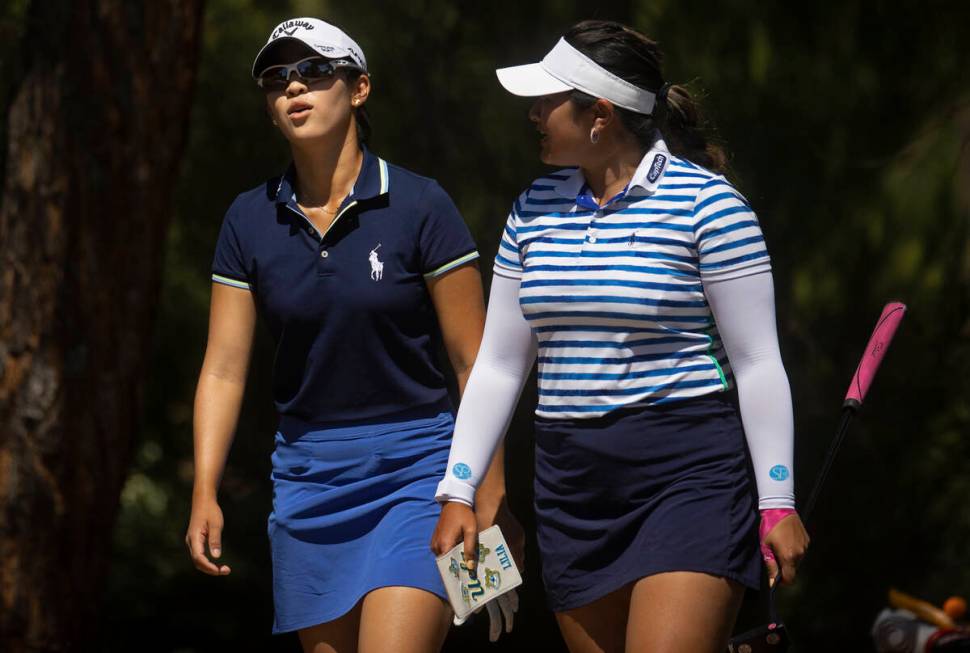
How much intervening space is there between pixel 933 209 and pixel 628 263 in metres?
3.68

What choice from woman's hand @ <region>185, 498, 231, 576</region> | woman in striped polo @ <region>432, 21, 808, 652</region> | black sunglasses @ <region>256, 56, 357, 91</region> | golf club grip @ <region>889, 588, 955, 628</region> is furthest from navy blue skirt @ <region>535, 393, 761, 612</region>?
golf club grip @ <region>889, 588, 955, 628</region>

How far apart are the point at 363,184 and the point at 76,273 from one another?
343cm

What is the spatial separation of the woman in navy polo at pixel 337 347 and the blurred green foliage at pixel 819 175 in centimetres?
304

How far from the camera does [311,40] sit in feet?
14.0

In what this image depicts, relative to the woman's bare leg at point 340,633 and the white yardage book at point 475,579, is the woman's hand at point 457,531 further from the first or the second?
the woman's bare leg at point 340,633

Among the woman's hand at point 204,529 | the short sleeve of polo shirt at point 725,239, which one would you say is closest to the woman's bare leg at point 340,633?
the woman's hand at point 204,529

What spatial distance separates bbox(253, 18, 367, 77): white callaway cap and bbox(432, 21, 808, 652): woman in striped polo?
598mm

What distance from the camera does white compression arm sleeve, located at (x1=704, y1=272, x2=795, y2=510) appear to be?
3.60 meters

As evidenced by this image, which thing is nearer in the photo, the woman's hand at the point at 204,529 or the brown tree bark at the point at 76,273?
the woman's hand at the point at 204,529

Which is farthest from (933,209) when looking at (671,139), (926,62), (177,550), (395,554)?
(177,550)

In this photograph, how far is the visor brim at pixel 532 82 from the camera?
3.81m

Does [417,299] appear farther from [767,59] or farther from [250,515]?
[250,515]

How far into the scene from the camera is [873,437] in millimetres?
7398

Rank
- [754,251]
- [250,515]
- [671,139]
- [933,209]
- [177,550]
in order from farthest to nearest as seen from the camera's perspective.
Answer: [177,550] < [250,515] < [933,209] < [671,139] < [754,251]
